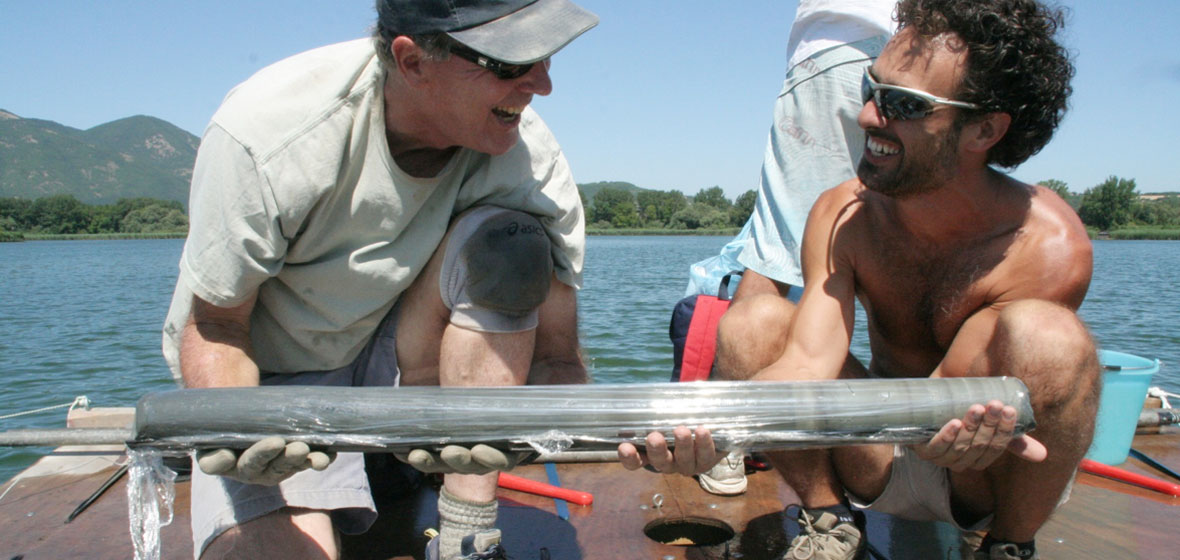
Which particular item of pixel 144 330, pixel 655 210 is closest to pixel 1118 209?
pixel 655 210

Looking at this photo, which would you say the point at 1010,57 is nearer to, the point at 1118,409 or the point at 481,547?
the point at 1118,409

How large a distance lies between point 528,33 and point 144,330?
1391cm

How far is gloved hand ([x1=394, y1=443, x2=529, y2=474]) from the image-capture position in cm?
167

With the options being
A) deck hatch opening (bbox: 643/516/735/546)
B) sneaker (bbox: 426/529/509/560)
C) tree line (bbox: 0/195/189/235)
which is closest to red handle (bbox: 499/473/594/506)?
deck hatch opening (bbox: 643/516/735/546)

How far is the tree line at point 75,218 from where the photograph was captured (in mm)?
76312

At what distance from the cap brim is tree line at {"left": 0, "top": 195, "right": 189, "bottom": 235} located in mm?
82375

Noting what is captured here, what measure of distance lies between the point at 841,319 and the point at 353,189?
1352 mm

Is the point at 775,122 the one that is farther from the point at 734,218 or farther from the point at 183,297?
the point at 734,218

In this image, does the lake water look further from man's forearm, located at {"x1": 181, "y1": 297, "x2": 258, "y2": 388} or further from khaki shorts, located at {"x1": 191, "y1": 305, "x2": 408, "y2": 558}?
man's forearm, located at {"x1": 181, "y1": 297, "x2": 258, "y2": 388}

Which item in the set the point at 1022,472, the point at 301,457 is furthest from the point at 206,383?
the point at 1022,472

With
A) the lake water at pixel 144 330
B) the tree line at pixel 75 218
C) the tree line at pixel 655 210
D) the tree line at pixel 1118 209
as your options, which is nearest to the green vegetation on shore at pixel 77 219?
the tree line at pixel 75 218

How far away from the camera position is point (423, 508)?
2590 millimetres

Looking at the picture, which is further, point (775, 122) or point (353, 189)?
point (775, 122)

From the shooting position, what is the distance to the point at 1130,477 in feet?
9.06
